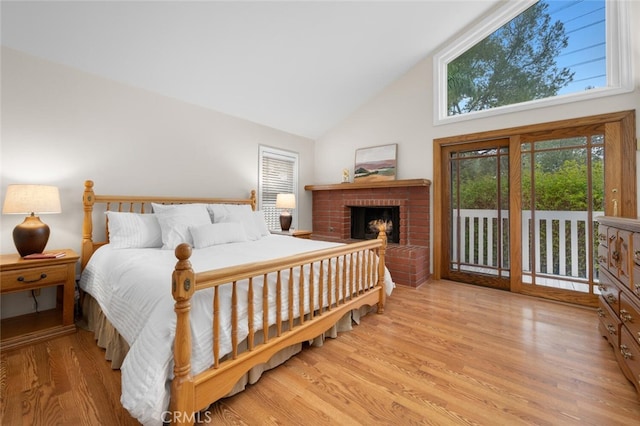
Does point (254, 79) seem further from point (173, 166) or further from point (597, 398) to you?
point (597, 398)

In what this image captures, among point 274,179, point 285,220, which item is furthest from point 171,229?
point 274,179

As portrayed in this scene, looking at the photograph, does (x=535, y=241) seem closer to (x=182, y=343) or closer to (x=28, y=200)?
(x=182, y=343)

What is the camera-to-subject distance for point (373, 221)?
475 centimetres

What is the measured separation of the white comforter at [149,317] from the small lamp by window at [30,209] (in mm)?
510

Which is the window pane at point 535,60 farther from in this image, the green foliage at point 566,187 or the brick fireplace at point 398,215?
the brick fireplace at point 398,215

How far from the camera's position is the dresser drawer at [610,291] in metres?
1.86

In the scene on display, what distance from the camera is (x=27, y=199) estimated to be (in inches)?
85.4

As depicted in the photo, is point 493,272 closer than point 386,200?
Yes

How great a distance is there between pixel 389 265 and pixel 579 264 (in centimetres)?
205

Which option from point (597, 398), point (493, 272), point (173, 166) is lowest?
point (597, 398)

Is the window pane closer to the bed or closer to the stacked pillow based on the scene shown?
the bed

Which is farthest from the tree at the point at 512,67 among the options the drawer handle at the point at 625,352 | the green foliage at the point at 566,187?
the drawer handle at the point at 625,352

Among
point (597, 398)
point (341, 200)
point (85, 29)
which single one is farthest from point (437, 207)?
point (85, 29)

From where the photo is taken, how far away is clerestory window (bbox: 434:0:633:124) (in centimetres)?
288
